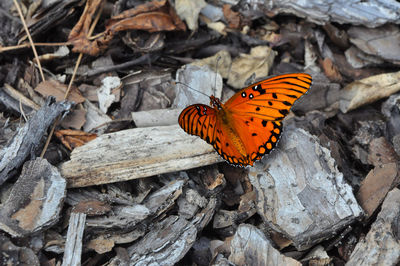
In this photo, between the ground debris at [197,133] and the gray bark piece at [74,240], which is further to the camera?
the ground debris at [197,133]

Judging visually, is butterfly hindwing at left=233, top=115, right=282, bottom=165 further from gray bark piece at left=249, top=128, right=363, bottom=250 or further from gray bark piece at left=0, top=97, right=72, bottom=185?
gray bark piece at left=0, top=97, right=72, bottom=185

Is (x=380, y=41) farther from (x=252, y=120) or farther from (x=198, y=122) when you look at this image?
(x=198, y=122)

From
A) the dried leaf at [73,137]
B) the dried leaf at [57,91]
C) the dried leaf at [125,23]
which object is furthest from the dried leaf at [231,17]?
the dried leaf at [73,137]

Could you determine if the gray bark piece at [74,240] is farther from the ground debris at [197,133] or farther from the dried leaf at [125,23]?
the dried leaf at [125,23]

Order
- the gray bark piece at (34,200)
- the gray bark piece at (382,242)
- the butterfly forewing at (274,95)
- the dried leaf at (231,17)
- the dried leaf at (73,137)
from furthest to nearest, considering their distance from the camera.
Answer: the dried leaf at (231,17), the dried leaf at (73,137), the butterfly forewing at (274,95), the gray bark piece at (34,200), the gray bark piece at (382,242)

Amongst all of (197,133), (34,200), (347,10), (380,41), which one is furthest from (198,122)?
(380,41)

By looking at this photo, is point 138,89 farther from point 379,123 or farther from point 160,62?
point 379,123
